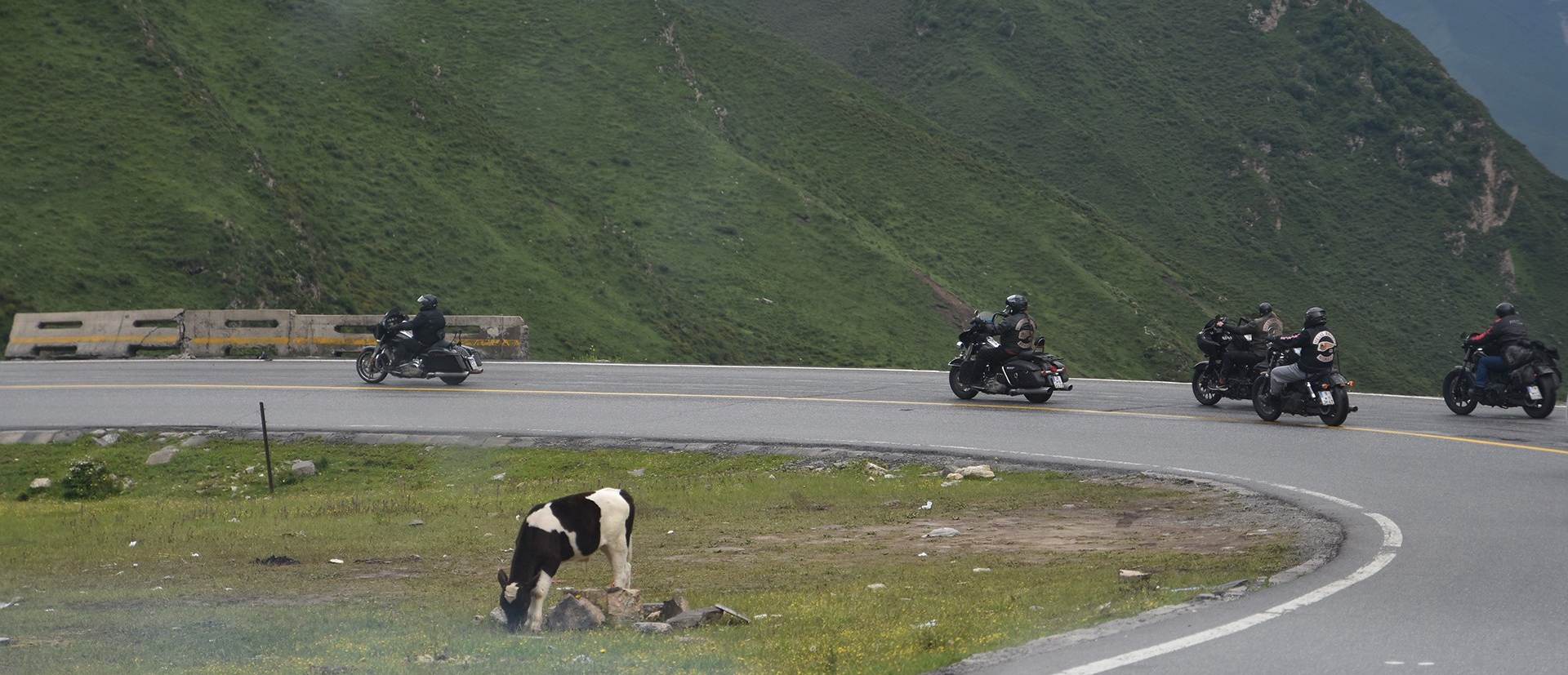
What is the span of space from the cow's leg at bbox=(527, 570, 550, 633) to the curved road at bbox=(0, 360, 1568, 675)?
295 centimetres

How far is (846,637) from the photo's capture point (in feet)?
26.9

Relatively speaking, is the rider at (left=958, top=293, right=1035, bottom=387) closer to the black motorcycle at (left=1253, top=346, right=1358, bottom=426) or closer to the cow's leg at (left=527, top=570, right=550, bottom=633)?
the black motorcycle at (left=1253, top=346, right=1358, bottom=426)

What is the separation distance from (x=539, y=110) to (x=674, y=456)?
5235cm

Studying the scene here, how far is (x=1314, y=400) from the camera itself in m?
19.8

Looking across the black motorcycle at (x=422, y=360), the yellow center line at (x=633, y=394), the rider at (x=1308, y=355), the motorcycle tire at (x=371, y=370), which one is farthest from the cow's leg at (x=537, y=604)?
the motorcycle tire at (x=371, y=370)

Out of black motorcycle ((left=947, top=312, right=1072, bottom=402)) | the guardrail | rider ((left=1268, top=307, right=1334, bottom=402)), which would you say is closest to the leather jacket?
rider ((left=1268, top=307, right=1334, bottom=402))

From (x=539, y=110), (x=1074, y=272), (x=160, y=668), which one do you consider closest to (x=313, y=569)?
(x=160, y=668)

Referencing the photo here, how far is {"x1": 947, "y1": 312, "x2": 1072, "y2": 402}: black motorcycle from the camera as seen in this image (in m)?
22.5

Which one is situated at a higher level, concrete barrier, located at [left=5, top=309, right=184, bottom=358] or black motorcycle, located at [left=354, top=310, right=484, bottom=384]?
black motorcycle, located at [left=354, top=310, right=484, bottom=384]

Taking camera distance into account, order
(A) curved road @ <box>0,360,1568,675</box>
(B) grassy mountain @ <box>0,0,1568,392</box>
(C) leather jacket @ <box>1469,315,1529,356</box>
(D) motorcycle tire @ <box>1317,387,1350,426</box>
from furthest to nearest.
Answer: (B) grassy mountain @ <box>0,0,1568,392</box> → (C) leather jacket @ <box>1469,315,1529,356</box> → (D) motorcycle tire @ <box>1317,387,1350,426</box> → (A) curved road @ <box>0,360,1568,675</box>

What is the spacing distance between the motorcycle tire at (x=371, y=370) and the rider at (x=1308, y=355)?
51.9 ft

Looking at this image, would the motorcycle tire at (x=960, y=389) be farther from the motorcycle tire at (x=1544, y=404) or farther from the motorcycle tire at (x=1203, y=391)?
the motorcycle tire at (x=1544, y=404)

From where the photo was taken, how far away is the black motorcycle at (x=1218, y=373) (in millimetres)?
22000

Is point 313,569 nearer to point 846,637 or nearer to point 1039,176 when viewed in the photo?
point 846,637
